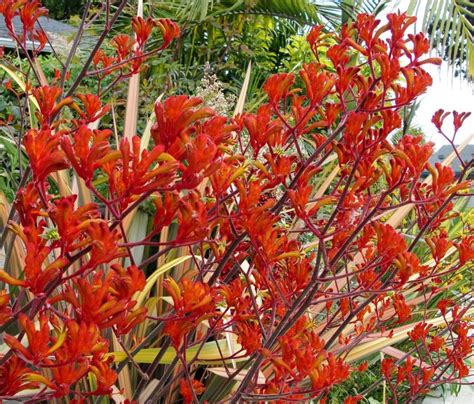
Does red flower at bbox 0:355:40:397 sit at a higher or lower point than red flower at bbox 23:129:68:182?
lower

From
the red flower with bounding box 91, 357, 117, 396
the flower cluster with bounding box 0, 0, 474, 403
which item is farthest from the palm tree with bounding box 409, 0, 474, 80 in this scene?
the red flower with bounding box 91, 357, 117, 396

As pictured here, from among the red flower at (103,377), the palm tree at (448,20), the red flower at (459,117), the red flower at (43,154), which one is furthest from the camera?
the palm tree at (448,20)

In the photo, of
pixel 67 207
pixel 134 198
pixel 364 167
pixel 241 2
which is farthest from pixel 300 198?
pixel 241 2

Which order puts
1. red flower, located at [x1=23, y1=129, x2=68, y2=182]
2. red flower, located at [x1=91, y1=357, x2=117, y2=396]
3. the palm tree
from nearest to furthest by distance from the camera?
red flower, located at [x1=23, y1=129, x2=68, y2=182]
red flower, located at [x1=91, y1=357, x2=117, y2=396]
the palm tree

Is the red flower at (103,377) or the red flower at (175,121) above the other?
the red flower at (175,121)

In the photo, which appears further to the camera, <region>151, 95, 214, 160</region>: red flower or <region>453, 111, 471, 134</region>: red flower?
<region>453, 111, 471, 134</region>: red flower

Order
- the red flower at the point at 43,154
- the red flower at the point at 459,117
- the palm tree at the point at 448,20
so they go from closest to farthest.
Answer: the red flower at the point at 43,154
the red flower at the point at 459,117
the palm tree at the point at 448,20

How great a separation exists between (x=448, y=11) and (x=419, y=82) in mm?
4467

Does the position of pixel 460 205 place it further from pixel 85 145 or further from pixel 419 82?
pixel 85 145

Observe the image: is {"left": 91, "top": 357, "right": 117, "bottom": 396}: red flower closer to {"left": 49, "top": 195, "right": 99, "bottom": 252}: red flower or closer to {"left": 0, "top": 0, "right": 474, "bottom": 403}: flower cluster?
{"left": 0, "top": 0, "right": 474, "bottom": 403}: flower cluster

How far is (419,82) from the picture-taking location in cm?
93

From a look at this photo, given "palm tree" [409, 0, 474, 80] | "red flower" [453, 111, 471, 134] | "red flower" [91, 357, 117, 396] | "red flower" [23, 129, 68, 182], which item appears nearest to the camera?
"red flower" [23, 129, 68, 182]

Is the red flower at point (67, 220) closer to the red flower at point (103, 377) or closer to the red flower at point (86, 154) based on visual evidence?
the red flower at point (86, 154)

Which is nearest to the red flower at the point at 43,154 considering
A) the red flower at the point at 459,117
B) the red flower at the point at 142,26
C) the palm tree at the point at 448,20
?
the red flower at the point at 142,26
